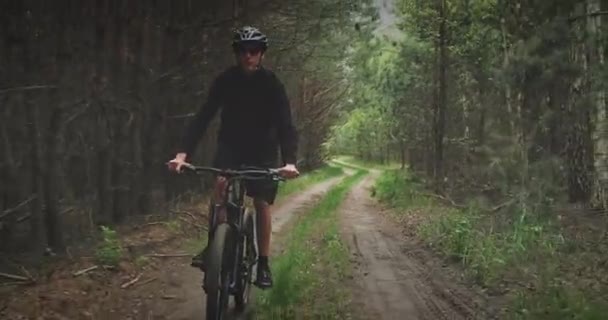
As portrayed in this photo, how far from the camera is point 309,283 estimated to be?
6.17 m

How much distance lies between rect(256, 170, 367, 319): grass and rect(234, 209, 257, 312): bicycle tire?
7.1 inches

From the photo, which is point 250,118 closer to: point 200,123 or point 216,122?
point 200,123

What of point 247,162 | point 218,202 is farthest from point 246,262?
point 247,162

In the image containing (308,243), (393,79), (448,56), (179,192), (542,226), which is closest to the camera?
(542,226)

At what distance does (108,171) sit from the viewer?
9812mm

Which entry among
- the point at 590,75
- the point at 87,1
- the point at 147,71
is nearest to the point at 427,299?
the point at 590,75

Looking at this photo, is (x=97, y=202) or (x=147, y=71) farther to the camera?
(x=147, y=71)

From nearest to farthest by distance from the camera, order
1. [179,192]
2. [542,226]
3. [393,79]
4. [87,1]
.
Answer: [87,1], [542,226], [179,192], [393,79]

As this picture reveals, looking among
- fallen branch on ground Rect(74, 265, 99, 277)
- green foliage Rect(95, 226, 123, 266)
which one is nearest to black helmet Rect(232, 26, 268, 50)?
fallen branch on ground Rect(74, 265, 99, 277)

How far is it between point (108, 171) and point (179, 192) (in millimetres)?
5252

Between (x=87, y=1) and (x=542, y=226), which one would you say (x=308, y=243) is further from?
(x=87, y=1)

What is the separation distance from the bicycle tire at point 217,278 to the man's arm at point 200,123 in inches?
30.7

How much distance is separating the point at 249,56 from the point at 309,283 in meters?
2.41

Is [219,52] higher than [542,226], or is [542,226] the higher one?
[219,52]
